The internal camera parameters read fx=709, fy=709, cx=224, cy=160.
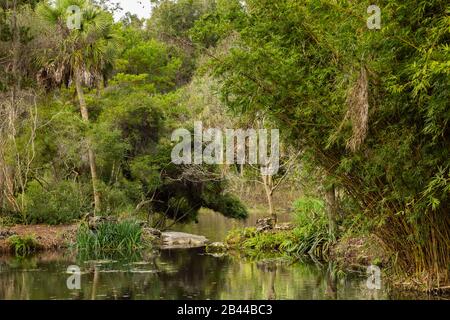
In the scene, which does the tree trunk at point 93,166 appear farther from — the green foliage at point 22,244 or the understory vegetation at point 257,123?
the green foliage at point 22,244

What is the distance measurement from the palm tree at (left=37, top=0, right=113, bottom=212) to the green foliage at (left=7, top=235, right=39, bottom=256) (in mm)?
3708

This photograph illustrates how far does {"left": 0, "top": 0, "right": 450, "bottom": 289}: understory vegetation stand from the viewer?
8734 millimetres

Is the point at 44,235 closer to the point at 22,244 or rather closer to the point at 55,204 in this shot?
the point at 22,244

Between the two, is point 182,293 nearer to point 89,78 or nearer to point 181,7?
point 89,78

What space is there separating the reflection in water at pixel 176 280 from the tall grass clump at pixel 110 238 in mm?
1180

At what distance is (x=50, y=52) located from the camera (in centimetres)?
2188

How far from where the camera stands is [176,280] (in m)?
12.4

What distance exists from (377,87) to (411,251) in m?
2.65

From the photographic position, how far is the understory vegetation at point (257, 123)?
8.73m

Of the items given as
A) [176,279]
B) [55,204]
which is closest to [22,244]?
[55,204]

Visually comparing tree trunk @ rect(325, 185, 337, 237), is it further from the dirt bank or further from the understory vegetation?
the dirt bank

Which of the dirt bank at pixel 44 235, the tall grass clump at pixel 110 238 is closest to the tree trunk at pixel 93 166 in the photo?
the dirt bank at pixel 44 235

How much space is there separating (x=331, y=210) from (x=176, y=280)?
13.1 ft
